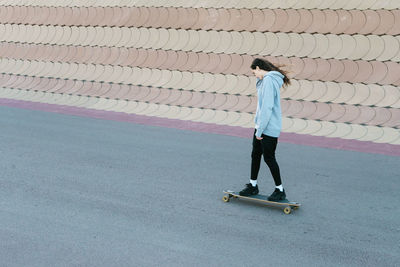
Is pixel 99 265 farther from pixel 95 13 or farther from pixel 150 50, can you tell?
pixel 95 13

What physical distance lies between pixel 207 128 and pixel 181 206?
17.8 feet

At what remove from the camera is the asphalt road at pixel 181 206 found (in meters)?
5.54

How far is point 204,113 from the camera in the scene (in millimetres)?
13312

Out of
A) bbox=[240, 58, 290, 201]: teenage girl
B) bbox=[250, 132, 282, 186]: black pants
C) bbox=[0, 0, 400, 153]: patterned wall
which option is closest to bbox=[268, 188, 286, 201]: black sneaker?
bbox=[240, 58, 290, 201]: teenage girl

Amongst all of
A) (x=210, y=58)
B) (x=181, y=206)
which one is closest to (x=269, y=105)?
(x=181, y=206)

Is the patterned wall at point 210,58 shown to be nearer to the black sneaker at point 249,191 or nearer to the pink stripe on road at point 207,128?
the pink stripe on road at point 207,128

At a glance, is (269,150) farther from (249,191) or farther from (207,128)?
(207,128)

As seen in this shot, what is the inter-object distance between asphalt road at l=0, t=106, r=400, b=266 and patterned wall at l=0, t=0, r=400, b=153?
86.9 inches

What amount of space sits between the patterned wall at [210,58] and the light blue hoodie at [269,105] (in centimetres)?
486

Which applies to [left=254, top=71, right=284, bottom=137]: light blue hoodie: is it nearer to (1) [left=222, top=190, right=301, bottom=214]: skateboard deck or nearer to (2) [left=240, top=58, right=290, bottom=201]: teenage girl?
(2) [left=240, top=58, right=290, bottom=201]: teenage girl

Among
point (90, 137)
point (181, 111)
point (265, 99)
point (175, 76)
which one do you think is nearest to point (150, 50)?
point (175, 76)

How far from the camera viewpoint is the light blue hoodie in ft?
22.0

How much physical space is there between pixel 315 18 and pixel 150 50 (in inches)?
183

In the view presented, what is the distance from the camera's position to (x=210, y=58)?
1397cm
